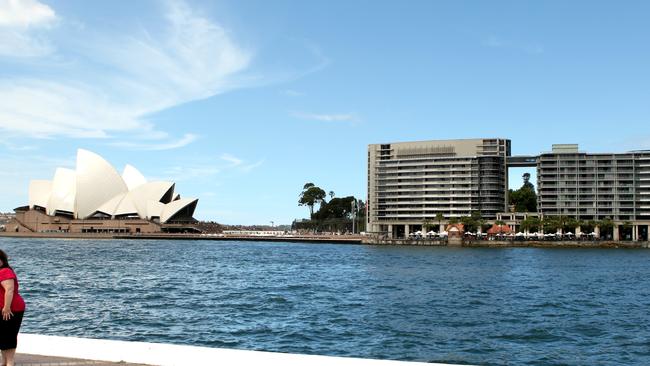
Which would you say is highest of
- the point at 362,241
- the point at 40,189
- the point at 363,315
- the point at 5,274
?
the point at 40,189

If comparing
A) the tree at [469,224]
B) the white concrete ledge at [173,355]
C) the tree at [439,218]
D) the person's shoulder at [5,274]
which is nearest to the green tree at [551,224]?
the tree at [469,224]

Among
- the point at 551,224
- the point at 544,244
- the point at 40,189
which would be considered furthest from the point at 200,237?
the point at 551,224

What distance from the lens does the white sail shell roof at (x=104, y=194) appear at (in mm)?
135625

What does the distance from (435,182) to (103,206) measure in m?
75.0

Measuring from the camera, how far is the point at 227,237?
150 m

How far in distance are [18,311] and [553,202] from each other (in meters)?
152

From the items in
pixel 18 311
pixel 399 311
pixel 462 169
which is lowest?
pixel 399 311

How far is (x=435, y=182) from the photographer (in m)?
162

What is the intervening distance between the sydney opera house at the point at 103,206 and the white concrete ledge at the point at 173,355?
133624 millimetres

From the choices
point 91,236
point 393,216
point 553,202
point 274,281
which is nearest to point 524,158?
point 553,202

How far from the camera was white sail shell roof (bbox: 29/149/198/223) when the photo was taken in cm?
13562

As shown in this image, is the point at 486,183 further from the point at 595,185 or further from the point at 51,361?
the point at 51,361

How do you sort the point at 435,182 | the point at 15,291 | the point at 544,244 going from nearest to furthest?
the point at 15,291
the point at 544,244
the point at 435,182

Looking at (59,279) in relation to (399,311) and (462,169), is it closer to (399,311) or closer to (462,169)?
(399,311)
